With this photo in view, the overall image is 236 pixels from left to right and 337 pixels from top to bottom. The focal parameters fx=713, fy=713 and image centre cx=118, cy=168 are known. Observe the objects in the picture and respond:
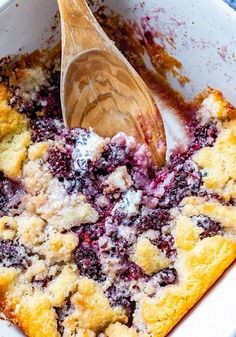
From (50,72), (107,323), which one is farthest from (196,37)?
(107,323)

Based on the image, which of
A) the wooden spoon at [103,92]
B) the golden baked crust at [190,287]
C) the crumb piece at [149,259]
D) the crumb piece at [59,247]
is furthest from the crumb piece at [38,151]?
the golden baked crust at [190,287]

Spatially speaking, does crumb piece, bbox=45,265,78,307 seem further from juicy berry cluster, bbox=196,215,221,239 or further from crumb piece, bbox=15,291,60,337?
juicy berry cluster, bbox=196,215,221,239

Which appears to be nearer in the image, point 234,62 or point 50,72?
point 234,62

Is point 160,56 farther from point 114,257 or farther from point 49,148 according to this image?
point 114,257

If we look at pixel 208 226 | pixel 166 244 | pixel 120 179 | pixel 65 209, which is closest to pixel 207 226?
pixel 208 226

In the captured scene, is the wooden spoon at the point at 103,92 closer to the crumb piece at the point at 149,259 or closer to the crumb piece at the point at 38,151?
the crumb piece at the point at 38,151

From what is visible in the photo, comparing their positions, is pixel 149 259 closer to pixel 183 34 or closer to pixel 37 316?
pixel 37 316
